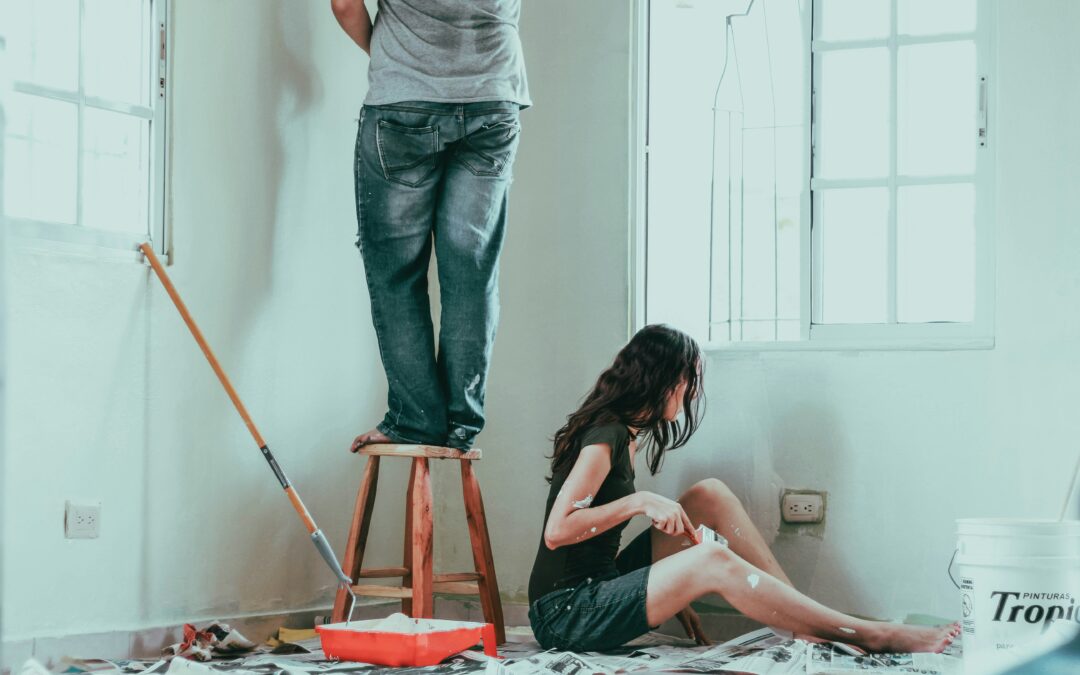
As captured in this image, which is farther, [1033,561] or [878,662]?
[878,662]

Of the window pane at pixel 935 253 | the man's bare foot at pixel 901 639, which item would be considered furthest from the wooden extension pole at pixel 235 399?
the window pane at pixel 935 253

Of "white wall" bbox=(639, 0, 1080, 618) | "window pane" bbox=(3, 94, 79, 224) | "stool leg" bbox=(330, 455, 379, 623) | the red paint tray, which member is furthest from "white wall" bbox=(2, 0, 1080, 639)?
the red paint tray

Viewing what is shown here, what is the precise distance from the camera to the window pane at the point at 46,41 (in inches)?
95.1

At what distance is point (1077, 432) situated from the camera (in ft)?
8.79

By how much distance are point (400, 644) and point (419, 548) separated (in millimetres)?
351

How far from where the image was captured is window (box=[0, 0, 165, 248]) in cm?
244

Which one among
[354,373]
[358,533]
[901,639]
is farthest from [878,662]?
[354,373]

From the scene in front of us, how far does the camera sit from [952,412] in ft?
9.30

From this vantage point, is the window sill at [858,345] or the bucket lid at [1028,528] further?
the window sill at [858,345]

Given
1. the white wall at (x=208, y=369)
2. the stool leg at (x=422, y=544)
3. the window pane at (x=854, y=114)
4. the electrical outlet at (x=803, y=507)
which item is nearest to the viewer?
the white wall at (x=208, y=369)

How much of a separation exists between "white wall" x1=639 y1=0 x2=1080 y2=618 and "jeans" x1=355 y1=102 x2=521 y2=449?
2.55 feet

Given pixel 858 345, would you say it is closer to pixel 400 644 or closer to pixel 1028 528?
pixel 1028 528

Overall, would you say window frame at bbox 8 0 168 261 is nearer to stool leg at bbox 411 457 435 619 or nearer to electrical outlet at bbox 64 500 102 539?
electrical outlet at bbox 64 500 102 539

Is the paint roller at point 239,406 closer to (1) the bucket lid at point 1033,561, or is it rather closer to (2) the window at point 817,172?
(2) the window at point 817,172
